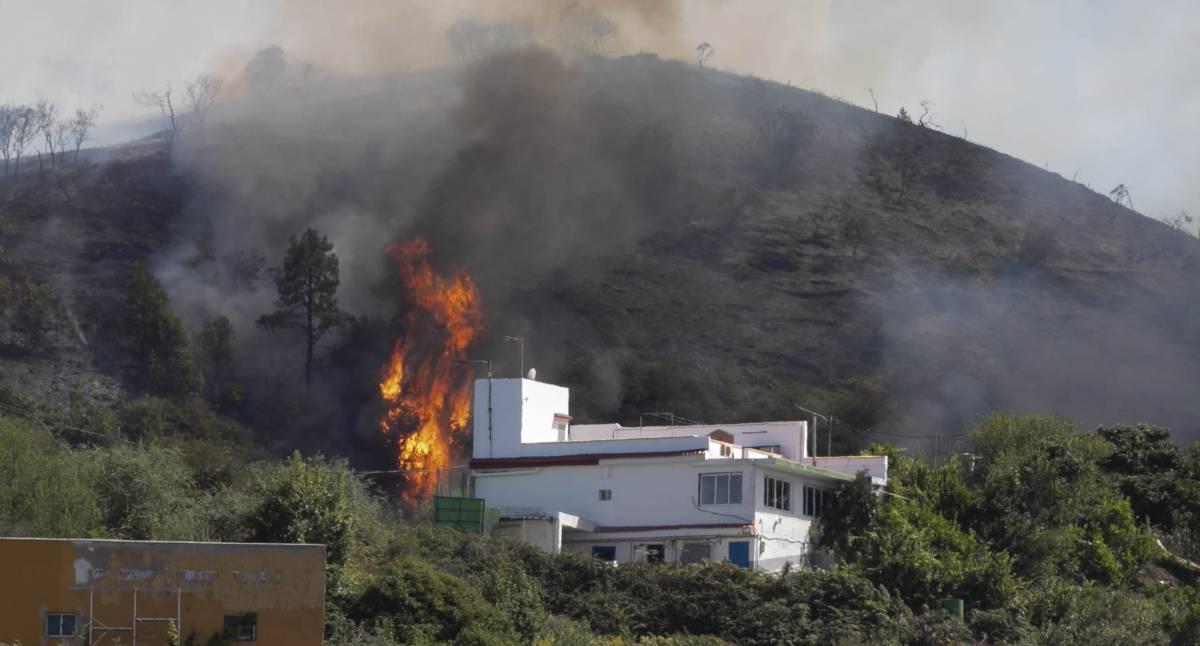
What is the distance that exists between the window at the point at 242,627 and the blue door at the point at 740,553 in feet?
58.3

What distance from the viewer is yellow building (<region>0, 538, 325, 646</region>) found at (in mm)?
30719

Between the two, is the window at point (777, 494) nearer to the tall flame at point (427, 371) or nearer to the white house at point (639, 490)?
the white house at point (639, 490)

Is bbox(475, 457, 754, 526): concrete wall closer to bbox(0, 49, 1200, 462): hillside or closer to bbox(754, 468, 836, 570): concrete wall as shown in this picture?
bbox(754, 468, 836, 570): concrete wall

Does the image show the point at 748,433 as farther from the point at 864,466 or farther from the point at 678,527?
the point at 678,527

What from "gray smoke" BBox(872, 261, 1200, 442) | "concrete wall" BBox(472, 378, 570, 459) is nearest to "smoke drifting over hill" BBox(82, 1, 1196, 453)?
"gray smoke" BBox(872, 261, 1200, 442)

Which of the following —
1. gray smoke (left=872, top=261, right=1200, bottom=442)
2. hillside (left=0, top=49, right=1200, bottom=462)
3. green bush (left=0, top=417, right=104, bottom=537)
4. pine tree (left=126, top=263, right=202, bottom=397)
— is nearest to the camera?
green bush (left=0, top=417, right=104, bottom=537)

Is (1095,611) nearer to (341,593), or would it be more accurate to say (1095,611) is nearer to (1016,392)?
(341,593)

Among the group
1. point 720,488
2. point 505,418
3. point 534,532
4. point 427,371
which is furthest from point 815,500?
point 427,371

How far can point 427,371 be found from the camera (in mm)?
78125

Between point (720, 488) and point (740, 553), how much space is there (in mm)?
1971

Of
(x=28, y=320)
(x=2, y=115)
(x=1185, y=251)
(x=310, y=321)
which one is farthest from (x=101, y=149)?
(x=1185, y=251)

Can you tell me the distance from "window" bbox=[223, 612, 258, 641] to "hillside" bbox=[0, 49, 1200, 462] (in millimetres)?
43721

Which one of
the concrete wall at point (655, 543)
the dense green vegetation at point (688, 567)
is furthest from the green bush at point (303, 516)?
the concrete wall at point (655, 543)

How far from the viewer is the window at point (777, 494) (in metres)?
48.2
